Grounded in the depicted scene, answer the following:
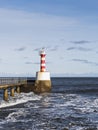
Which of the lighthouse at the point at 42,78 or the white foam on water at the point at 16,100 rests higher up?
the lighthouse at the point at 42,78

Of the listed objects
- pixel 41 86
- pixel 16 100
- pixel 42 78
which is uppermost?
pixel 42 78

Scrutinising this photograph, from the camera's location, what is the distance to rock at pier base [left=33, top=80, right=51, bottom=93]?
46.6 meters

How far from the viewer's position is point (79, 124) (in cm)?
2111

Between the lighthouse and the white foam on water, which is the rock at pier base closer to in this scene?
the lighthouse

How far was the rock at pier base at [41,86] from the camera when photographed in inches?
1836

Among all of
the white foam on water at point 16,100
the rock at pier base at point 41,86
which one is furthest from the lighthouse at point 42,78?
the white foam on water at point 16,100

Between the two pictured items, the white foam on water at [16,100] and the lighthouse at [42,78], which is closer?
the white foam on water at [16,100]

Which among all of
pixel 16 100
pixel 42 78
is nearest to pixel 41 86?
pixel 42 78

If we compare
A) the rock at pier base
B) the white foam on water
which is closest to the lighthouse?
the rock at pier base

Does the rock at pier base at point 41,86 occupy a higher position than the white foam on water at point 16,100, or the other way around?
the rock at pier base at point 41,86

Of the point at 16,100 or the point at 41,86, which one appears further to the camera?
the point at 41,86

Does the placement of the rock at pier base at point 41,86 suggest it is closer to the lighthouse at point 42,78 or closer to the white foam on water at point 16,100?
the lighthouse at point 42,78

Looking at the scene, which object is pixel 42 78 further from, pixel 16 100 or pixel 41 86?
pixel 16 100

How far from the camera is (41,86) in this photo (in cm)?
4678
